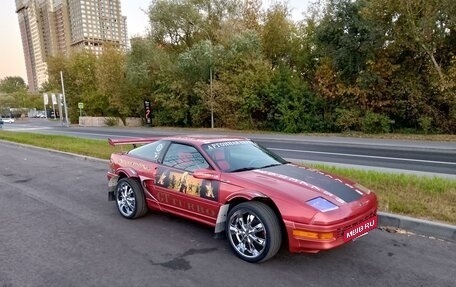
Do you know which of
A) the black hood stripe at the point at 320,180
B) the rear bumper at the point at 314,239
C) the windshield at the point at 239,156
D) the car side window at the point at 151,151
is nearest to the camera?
the rear bumper at the point at 314,239

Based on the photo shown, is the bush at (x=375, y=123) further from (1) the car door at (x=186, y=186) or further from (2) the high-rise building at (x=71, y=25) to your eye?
(2) the high-rise building at (x=71, y=25)

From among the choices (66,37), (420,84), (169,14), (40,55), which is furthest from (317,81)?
(40,55)

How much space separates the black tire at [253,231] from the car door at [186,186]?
33cm

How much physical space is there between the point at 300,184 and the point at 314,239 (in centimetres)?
68

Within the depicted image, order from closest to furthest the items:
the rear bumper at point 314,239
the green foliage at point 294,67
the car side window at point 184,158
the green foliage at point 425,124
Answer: the rear bumper at point 314,239, the car side window at point 184,158, the green foliage at point 294,67, the green foliage at point 425,124

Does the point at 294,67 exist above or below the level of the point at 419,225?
above

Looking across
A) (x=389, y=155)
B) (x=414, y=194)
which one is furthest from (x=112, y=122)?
(x=414, y=194)

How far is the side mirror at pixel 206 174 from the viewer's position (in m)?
4.20

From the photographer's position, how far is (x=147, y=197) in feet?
17.0

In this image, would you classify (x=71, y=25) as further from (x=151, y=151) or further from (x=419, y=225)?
(x=419, y=225)

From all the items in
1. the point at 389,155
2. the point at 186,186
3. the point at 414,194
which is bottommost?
the point at 389,155

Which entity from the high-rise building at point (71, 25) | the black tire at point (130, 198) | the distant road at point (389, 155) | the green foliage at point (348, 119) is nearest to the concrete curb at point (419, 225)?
the black tire at point (130, 198)

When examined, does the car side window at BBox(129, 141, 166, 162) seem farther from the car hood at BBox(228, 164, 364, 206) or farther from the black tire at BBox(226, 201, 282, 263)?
the black tire at BBox(226, 201, 282, 263)

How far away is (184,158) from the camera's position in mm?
4777
